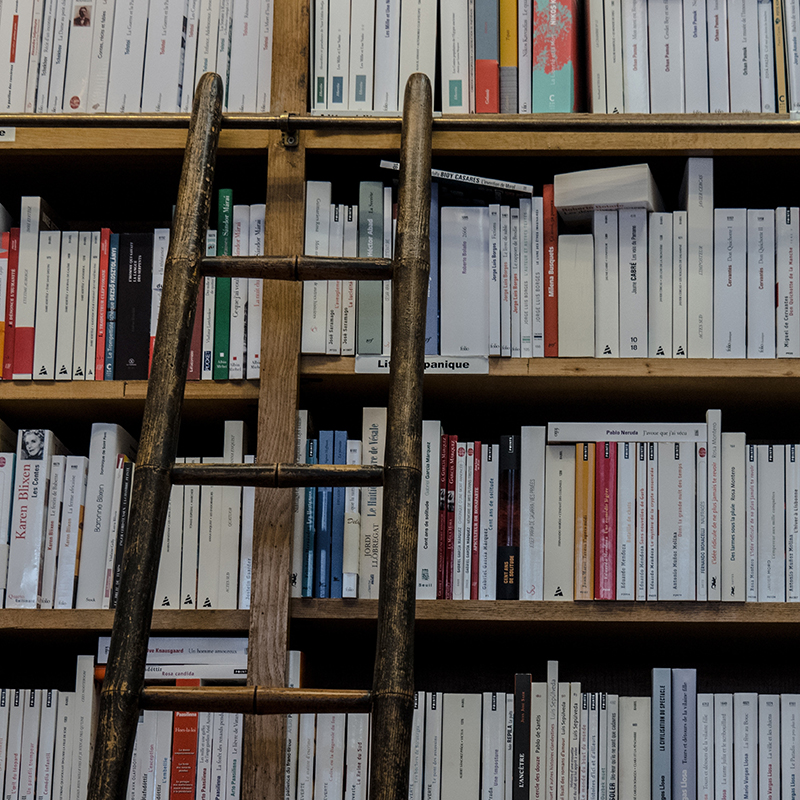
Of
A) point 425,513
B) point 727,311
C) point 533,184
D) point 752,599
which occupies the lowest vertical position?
point 752,599

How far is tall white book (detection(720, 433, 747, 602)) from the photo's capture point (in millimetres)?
1443

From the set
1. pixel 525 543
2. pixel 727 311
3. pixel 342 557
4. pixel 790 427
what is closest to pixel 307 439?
pixel 342 557

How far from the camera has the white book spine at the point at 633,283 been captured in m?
1.53

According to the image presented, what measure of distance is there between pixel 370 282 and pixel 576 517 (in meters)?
0.45

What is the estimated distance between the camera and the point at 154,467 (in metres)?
1.22

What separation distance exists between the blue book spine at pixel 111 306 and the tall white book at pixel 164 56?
226 millimetres

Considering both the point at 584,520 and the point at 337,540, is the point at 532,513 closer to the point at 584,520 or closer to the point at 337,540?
the point at 584,520

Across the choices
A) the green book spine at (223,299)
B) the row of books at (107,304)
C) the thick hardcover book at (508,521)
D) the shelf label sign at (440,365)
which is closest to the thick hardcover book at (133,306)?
the row of books at (107,304)

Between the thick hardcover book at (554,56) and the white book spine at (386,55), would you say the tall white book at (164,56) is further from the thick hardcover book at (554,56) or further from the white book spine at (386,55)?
the thick hardcover book at (554,56)

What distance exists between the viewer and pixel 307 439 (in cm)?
153

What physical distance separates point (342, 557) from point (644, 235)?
639mm

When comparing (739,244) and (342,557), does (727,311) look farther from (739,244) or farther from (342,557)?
(342,557)

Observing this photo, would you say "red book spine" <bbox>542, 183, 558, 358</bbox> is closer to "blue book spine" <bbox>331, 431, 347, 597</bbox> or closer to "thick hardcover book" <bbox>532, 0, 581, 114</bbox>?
"thick hardcover book" <bbox>532, 0, 581, 114</bbox>

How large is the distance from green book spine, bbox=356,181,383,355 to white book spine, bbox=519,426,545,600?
0.83ft
